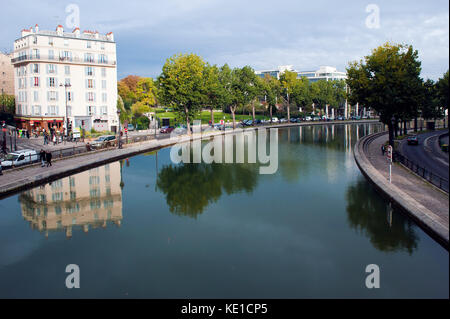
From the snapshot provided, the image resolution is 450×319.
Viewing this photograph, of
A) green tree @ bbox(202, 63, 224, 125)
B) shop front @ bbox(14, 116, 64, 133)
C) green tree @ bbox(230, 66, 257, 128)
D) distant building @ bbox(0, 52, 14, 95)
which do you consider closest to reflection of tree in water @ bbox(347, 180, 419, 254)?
green tree @ bbox(202, 63, 224, 125)

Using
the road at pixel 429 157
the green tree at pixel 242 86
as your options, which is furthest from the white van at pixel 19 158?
the green tree at pixel 242 86

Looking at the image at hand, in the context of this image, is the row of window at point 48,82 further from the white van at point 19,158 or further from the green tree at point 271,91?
the green tree at point 271,91

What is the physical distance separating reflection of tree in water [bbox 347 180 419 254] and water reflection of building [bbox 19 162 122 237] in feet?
40.0

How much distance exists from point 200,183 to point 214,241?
12160mm

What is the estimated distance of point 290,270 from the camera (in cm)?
1352

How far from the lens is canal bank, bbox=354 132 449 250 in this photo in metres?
16.4

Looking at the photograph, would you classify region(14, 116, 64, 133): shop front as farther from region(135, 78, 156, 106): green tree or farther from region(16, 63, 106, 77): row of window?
region(135, 78, 156, 106): green tree

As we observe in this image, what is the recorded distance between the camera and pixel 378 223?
60.7 ft

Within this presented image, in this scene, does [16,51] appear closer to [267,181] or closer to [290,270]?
[267,181]

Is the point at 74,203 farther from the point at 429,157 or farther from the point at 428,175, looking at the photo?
the point at 429,157

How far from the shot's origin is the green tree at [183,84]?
202ft

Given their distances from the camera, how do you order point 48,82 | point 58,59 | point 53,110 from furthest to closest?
point 53,110, point 58,59, point 48,82

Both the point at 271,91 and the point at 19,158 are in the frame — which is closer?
the point at 19,158

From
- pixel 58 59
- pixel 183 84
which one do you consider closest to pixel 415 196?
pixel 183 84
